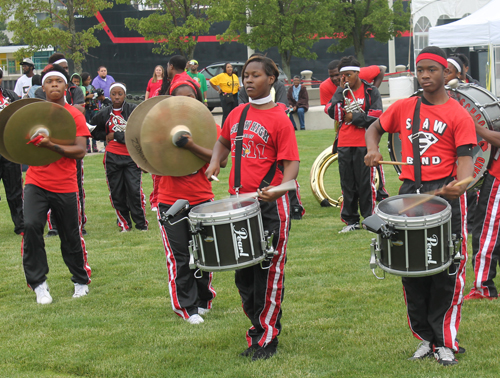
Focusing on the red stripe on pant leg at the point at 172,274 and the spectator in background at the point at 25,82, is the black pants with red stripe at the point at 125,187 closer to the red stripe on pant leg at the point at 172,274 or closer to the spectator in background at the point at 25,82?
the red stripe on pant leg at the point at 172,274

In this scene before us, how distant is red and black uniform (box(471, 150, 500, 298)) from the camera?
5492 millimetres

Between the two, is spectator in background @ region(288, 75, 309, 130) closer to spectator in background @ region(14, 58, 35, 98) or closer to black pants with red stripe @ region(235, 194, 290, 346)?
spectator in background @ region(14, 58, 35, 98)

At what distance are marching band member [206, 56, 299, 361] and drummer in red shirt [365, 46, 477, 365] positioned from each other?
59 centimetres

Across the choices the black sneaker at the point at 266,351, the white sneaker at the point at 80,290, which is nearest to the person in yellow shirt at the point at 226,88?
the white sneaker at the point at 80,290

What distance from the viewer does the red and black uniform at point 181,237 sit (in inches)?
215

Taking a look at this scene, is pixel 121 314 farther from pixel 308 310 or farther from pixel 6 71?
pixel 6 71

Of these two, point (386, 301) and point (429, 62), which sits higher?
point (429, 62)

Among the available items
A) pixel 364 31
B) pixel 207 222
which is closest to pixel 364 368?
pixel 207 222

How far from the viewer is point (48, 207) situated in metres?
6.15

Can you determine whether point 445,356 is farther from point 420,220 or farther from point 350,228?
point 350,228

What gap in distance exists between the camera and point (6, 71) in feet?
164

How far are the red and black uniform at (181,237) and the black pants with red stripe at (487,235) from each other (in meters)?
2.29

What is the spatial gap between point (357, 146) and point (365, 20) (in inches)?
1179

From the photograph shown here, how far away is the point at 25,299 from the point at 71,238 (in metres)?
0.77
